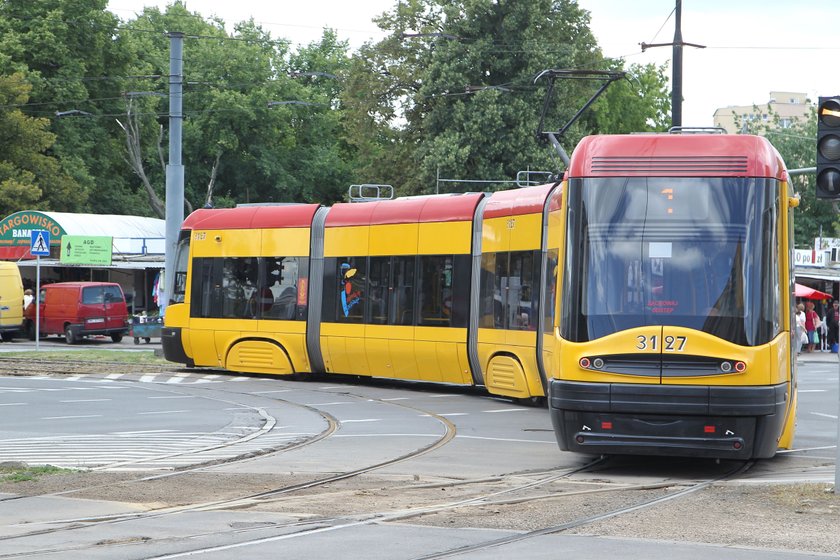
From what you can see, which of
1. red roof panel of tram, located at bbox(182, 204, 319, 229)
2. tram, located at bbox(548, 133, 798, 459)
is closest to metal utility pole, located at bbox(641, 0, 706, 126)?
red roof panel of tram, located at bbox(182, 204, 319, 229)

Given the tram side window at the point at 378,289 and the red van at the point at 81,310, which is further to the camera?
the red van at the point at 81,310

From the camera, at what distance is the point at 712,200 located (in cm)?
1277

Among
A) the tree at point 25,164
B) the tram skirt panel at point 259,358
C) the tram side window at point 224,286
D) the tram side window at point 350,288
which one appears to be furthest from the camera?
the tree at point 25,164

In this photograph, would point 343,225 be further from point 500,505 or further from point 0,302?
point 0,302

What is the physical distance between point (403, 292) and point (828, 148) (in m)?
A: 12.7

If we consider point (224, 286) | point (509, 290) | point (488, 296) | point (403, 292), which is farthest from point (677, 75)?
point (224, 286)

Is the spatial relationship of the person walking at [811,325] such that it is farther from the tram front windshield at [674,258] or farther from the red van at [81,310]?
the tram front windshield at [674,258]

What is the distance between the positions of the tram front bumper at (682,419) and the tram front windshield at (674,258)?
1.78 feet

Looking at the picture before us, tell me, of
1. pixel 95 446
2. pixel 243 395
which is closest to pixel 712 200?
pixel 95 446

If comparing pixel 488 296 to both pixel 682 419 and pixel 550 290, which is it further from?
pixel 682 419

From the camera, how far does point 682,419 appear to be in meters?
12.2

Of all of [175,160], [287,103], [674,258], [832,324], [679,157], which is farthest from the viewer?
[287,103]

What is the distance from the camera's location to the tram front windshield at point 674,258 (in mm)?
12453

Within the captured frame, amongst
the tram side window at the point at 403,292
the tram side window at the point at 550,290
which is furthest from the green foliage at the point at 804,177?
the tram side window at the point at 550,290
